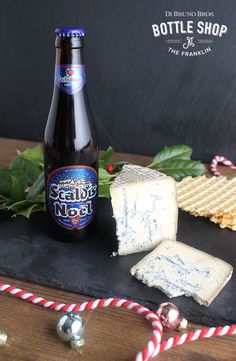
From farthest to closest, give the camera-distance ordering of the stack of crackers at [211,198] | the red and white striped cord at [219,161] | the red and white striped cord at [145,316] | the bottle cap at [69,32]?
1. the red and white striped cord at [219,161]
2. the stack of crackers at [211,198]
3. the bottle cap at [69,32]
4. the red and white striped cord at [145,316]

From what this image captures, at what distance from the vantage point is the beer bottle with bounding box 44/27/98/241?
739 mm

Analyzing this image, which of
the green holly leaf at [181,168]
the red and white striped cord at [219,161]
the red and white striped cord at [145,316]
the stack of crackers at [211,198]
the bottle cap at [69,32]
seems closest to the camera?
→ the red and white striped cord at [145,316]

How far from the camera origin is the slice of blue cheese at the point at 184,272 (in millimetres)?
652

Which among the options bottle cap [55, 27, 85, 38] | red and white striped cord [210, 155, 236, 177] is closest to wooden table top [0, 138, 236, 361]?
bottle cap [55, 27, 85, 38]

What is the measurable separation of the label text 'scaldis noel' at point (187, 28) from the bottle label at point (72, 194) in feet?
1.75

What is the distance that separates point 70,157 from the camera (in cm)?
75

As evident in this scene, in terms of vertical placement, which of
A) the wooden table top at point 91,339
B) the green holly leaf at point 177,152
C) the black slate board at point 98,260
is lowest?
the wooden table top at point 91,339

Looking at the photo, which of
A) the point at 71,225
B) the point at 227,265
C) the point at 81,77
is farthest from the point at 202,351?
the point at 81,77

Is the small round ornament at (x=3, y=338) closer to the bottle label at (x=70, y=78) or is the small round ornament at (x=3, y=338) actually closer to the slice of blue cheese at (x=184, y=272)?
the slice of blue cheese at (x=184, y=272)

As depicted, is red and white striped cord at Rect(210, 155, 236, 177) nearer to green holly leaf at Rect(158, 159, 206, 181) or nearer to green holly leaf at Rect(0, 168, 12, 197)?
green holly leaf at Rect(158, 159, 206, 181)

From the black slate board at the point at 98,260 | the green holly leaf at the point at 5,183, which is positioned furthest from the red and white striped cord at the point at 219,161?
the green holly leaf at the point at 5,183

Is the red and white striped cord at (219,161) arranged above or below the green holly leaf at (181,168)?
below

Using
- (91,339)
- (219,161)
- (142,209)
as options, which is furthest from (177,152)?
(91,339)

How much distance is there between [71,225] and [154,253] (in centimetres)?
16
